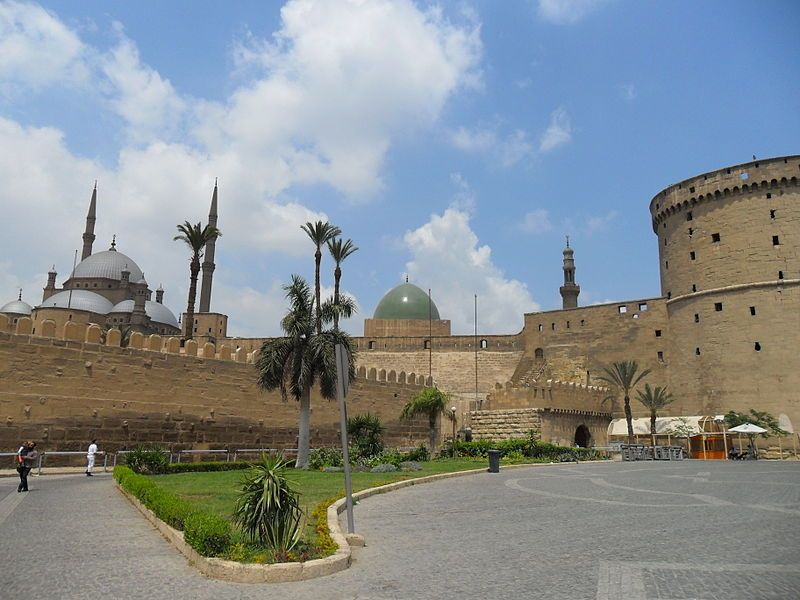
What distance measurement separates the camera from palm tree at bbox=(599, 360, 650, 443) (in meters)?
33.0

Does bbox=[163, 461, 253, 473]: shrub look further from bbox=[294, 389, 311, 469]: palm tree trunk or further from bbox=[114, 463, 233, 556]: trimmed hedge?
bbox=[114, 463, 233, 556]: trimmed hedge

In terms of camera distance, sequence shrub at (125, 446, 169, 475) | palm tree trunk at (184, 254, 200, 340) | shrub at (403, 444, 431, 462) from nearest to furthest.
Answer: shrub at (125, 446, 169, 475) → shrub at (403, 444, 431, 462) → palm tree trunk at (184, 254, 200, 340)

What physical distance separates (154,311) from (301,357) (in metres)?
43.5

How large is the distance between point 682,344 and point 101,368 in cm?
3221

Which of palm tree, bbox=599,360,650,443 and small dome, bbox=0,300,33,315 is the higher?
small dome, bbox=0,300,33,315

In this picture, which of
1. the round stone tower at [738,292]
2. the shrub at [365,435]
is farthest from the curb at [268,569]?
the round stone tower at [738,292]

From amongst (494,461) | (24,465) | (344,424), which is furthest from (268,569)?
(494,461)

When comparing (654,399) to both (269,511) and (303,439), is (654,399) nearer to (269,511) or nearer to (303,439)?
(303,439)

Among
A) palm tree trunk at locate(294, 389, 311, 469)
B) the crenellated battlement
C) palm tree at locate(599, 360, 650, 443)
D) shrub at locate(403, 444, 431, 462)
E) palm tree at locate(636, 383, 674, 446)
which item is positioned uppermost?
the crenellated battlement

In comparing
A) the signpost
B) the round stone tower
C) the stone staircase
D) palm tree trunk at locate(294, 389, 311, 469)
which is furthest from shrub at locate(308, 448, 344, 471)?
the round stone tower

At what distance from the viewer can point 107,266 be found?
61.5 m

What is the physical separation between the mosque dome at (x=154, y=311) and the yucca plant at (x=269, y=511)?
52.7 metres

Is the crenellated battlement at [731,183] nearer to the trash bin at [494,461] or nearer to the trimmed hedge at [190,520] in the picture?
the trash bin at [494,461]

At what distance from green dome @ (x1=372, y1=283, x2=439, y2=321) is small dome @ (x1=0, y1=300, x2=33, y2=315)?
30.2 meters
